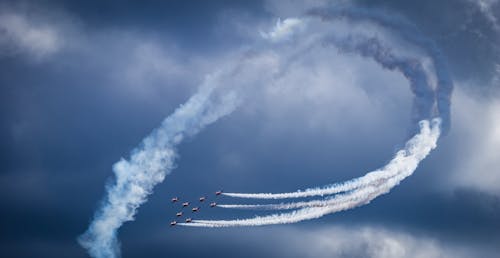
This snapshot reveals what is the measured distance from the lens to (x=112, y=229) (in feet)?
467

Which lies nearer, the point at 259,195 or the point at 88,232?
the point at 259,195

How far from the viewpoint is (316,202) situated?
428ft

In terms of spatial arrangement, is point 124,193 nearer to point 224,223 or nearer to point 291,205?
point 224,223

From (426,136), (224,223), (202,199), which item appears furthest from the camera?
(202,199)

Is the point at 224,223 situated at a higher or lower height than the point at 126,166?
lower

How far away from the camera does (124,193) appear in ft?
458

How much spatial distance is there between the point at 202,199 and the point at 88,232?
2012cm

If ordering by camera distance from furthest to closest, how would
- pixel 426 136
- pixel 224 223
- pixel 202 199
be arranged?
pixel 202 199, pixel 224 223, pixel 426 136

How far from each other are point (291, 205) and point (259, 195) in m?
5.10

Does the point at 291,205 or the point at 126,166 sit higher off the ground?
the point at 126,166

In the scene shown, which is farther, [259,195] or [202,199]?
[202,199]

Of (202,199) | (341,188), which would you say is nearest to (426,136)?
(341,188)

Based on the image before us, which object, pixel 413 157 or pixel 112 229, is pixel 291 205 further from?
pixel 112 229

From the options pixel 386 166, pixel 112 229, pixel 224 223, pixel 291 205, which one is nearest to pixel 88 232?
pixel 112 229
